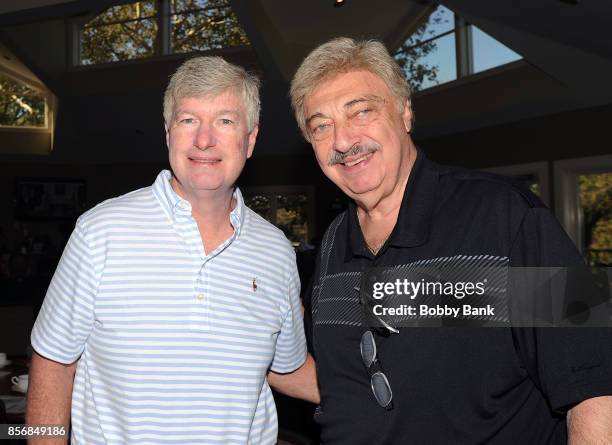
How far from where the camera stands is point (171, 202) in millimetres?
1886

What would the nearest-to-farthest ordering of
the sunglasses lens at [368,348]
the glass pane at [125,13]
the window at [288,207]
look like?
the sunglasses lens at [368,348] < the glass pane at [125,13] < the window at [288,207]

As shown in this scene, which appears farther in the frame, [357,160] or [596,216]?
[596,216]

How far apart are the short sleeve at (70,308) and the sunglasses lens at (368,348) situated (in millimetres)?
796

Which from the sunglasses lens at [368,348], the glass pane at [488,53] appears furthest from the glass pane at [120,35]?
the sunglasses lens at [368,348]

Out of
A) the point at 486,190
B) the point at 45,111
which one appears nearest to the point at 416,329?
the point at 486,190

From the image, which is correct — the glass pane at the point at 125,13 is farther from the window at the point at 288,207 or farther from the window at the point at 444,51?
the window at the point at 444,51

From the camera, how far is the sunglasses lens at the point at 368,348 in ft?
5.46

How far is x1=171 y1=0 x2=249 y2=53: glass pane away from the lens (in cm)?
989

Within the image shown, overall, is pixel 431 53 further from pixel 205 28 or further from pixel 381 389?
pixel 381 389

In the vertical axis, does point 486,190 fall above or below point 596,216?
below

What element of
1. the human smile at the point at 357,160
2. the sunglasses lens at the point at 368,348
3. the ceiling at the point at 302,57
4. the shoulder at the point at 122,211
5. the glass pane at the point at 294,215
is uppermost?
the ceiling at the point at 302,57

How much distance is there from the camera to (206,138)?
1.85 meters

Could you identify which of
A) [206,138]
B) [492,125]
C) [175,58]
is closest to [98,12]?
[175,58]

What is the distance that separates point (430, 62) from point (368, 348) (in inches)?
319
